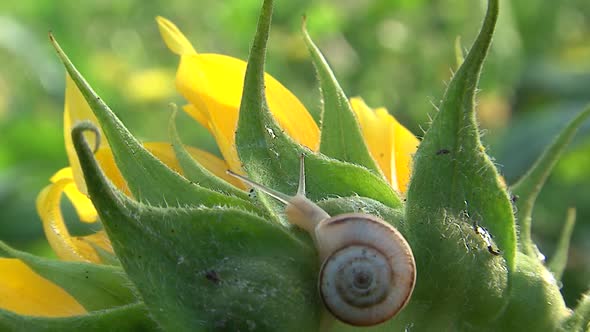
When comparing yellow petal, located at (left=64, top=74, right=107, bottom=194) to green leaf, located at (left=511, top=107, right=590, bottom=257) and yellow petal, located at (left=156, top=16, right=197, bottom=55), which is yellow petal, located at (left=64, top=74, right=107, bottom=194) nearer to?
yellow petal, located at (left=156, top=16, right=197, bottom=55)

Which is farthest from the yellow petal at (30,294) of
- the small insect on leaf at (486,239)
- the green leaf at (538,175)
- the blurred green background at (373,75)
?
the blurred green background at (373,75)

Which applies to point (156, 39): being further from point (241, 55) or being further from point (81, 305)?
point (81, 305)

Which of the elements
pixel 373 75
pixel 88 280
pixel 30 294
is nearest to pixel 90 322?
pixel 88 280

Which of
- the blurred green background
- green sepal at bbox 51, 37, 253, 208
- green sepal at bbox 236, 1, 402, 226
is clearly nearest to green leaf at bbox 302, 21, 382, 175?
green sepal at bbox 236, 1, 402, 226

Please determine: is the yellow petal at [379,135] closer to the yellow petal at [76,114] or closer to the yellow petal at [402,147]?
the yellow petal at [402,147]

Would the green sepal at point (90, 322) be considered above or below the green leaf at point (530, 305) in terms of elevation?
below

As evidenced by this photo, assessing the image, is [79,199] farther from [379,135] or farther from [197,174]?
[379,135]
